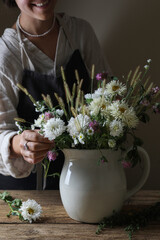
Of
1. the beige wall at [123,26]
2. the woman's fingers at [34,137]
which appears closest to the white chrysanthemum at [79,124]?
the woman's fingers at [34,137]

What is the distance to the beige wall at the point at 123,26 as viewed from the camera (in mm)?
1776

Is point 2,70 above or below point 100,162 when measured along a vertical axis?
below

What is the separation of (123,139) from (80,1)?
110 centimetres

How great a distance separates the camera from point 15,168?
1250 millimetres

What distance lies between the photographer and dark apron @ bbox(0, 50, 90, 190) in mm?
1398

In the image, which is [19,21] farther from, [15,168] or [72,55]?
[15,168]

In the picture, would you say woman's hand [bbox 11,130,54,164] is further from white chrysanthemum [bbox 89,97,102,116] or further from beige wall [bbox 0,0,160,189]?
beige wall [bbox 0,0,160,189]

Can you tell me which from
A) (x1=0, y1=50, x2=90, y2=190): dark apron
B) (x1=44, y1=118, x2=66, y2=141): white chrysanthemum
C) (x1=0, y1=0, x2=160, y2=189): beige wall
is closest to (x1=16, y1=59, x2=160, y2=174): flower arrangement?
(x1=44, y1=118, x2=66, y2=141): white chrysanthemum

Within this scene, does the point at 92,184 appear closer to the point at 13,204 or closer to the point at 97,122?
the point at 97,122

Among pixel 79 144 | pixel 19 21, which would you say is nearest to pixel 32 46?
pixel 19 21

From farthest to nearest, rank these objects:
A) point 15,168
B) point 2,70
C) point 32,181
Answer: point 32,181 < point 2,70 < point 15,168

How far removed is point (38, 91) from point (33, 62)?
124 mm

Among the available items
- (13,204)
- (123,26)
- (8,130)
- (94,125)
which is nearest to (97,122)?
(94,125)

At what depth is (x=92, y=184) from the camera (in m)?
0.89
